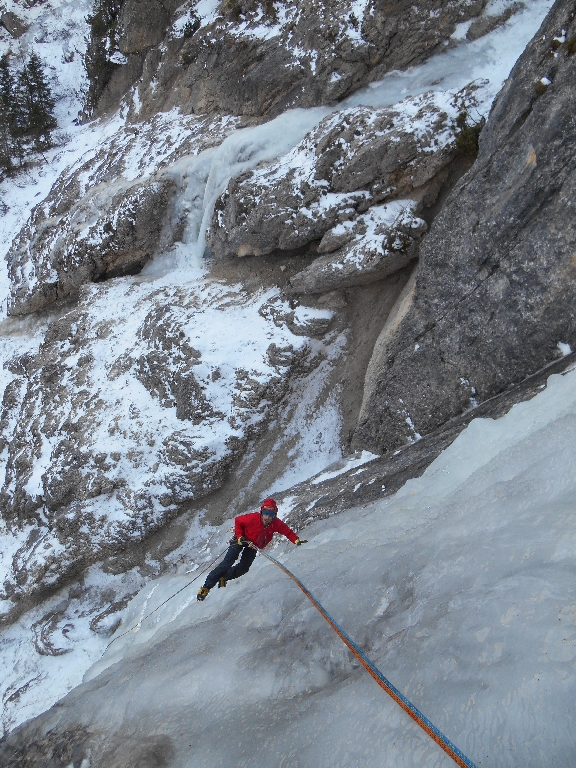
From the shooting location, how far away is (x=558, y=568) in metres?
3.01

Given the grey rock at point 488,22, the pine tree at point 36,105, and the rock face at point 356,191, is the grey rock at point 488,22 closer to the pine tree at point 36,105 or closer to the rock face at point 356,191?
the rock face at point 356,191

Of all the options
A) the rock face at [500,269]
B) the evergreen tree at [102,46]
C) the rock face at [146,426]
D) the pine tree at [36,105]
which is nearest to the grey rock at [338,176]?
the rock face at [146,426]

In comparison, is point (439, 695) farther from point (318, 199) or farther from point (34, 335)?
point (34, 335)

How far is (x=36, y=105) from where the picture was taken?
25703 mm

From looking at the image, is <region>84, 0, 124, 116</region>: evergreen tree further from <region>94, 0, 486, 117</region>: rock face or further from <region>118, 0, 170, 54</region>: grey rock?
<region>94, 0, 486, 117</region>: rock face

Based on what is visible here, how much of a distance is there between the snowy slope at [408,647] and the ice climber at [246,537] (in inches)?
22.8

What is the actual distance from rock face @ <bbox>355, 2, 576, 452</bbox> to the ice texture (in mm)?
2141

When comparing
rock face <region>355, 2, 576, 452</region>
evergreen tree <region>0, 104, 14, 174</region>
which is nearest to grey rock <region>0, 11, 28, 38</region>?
evergreen tree <region>0, 104, 14, 174</region>

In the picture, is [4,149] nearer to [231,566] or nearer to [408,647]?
[231,566]

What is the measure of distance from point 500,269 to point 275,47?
1155cm

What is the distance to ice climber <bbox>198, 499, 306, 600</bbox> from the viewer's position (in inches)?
258

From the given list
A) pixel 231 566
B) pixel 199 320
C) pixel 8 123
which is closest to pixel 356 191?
pixel 199 320

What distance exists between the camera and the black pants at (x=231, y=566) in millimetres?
6602

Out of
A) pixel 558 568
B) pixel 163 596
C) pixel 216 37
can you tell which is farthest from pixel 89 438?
pixel 216 37
